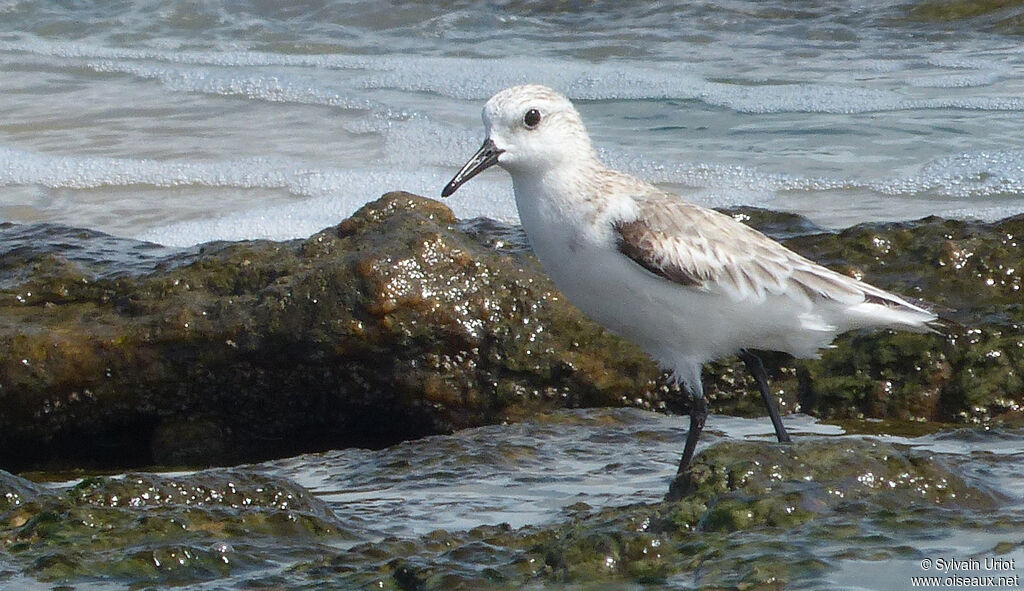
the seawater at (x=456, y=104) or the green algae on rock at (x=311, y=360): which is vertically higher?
the seawater at (x=456, y=104)

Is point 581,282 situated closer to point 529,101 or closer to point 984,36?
point 529,101

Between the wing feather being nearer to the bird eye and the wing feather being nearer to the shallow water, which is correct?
the bird eye

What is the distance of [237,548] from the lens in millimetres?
4262

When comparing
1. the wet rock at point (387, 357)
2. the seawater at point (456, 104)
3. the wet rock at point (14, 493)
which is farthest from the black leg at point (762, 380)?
the seawater at point (456, 104)

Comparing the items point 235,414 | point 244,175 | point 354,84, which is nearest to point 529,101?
point 235,414

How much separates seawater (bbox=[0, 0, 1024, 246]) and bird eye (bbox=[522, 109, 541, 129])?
14.1ft

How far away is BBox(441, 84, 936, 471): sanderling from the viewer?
5.23 meters

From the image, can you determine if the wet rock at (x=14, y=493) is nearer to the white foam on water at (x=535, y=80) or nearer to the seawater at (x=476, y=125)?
the seawater at (x=476, y=125)

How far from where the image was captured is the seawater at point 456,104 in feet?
33.7

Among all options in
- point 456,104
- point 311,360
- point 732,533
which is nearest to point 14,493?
point 311,360

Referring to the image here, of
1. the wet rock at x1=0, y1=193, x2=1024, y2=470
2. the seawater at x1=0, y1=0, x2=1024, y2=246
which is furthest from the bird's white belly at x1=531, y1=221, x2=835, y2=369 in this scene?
the seawater at x1=0, y1=0, x2=1024, y2=246

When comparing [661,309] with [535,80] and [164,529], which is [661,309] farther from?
[535,80]

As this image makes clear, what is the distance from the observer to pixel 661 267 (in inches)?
204

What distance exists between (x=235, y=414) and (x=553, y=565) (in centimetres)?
270
